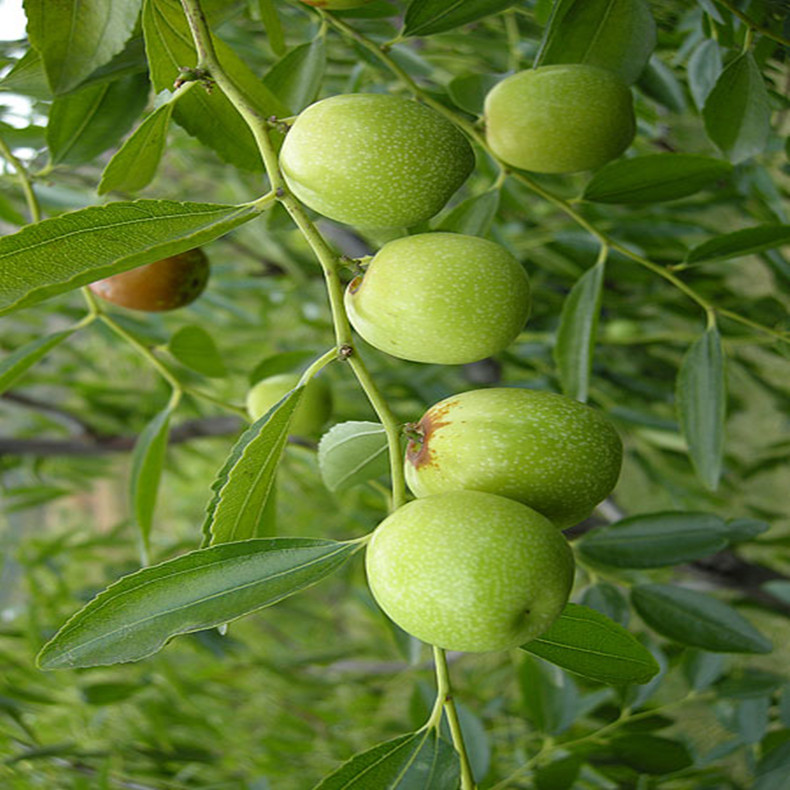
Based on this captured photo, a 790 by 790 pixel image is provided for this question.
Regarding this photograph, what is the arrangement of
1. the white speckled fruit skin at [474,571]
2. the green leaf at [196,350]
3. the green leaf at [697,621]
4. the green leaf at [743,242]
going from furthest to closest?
the green leaf at [196,350]
the green leaf at [697,621]
the green leaf at [743,242]
the white speckled fruit skin at [474,571]

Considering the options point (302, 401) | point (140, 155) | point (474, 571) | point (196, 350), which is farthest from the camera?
point (196, 350)

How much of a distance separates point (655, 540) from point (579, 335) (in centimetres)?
26

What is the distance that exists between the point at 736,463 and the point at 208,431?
1.17m

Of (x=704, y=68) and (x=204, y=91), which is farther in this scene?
(x=704, y=68)

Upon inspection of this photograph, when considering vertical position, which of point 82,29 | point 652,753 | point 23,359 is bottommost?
point 652,753

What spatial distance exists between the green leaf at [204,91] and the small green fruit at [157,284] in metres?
0.19

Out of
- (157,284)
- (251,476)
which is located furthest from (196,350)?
(251,476)

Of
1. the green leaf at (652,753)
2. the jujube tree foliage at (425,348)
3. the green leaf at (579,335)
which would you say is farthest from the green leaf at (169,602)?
the green leaf at (652,753)

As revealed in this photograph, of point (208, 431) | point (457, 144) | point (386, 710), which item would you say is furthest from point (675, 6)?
point (386, 710)

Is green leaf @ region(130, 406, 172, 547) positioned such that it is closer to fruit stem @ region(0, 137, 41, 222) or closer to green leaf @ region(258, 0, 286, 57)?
fruit stem @ region(0, 137, 41, 222)

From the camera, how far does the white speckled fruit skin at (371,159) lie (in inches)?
23.5

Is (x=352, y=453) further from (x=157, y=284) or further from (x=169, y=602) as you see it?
(x=157, y=284)

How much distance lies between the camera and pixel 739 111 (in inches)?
32.8

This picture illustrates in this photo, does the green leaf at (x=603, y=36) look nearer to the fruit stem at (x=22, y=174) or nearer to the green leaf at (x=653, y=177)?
the green leaf at (x=653, y=177)
